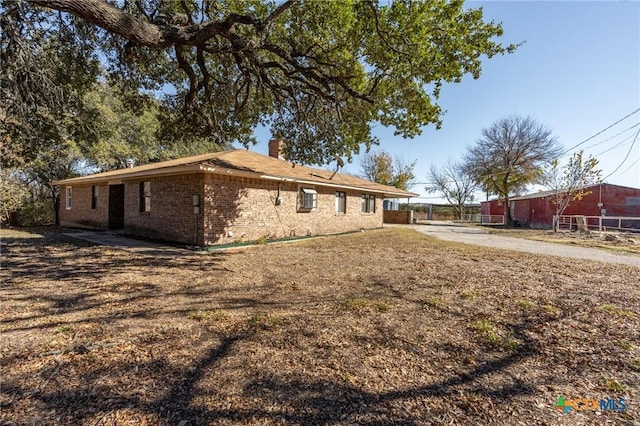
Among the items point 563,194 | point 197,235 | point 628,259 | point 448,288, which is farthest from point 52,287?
point 563,194

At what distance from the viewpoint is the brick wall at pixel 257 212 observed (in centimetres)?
931

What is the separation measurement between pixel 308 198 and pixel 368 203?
6.28 metres

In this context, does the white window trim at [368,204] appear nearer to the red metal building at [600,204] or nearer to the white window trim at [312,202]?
the white window trim at [312,202]

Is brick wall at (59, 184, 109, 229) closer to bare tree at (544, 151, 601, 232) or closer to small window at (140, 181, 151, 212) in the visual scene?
small window at (140, 181, 151, 212)

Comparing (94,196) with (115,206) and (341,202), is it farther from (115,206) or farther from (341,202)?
(341,202)

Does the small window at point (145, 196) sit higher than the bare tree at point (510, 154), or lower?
lower

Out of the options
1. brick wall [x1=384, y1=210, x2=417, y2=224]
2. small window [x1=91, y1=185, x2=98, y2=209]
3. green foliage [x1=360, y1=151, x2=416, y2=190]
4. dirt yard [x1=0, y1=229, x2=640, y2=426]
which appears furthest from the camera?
green foliage [x1=360, y1=151, x2=416, y2=190]

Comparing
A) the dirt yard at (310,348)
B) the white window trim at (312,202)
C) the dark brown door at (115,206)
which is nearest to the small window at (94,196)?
the dark brown door at (115,206)

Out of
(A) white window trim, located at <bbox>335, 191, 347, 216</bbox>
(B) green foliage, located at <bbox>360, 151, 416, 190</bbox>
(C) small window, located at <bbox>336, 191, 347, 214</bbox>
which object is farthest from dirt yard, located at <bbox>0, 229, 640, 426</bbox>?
(B) green foliage, located at <bbox>360, 151, 416, 190</bbox>

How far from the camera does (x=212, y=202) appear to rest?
9.23 metres

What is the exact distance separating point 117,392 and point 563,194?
25.2 metres

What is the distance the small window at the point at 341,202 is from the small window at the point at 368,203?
2.02 meters

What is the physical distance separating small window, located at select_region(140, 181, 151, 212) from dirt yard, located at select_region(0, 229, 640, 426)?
5349mm

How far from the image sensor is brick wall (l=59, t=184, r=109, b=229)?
13766 mm
